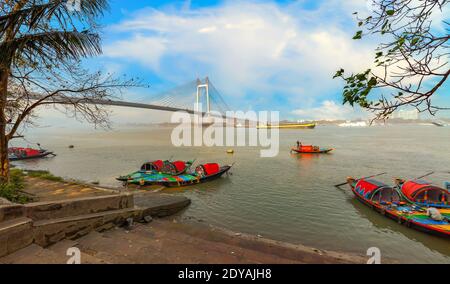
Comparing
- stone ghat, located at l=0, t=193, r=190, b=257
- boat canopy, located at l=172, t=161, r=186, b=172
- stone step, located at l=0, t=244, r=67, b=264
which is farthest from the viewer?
boat canopy, located at l=172, t=161, r=186, b=172

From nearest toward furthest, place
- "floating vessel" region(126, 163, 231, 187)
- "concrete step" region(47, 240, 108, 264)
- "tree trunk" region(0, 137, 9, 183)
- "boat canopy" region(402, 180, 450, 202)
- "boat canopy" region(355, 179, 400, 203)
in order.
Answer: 1. "concrete step" region(47, 240, 108, 264)
2. "tree trunk" region(0, 137, 9, 183)
3. "boat canopy" region(402, 180, 450, 202)
4. "boat canopy" region(355, 179, 400, 203)
5. "floating vessel" region(126, 163, 231, 187)

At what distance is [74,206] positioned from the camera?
571 cm

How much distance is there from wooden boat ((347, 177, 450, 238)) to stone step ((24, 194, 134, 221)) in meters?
10.4

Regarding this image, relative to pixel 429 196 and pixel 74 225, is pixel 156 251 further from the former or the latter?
pixel 429 196

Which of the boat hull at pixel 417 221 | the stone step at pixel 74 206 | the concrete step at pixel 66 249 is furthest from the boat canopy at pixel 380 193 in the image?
the concrete step at pixel 66 249

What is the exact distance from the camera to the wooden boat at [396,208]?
30.2 ft

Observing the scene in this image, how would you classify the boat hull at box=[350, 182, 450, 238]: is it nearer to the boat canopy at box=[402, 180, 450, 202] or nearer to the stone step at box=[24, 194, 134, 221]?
the boat canopy at box=[402, 180, 450, 202]

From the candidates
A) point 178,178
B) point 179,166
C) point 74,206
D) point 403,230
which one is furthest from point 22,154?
point 403,230

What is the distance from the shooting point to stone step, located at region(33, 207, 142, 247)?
4.75 metres

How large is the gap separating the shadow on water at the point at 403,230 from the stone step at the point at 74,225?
9971 millimetres

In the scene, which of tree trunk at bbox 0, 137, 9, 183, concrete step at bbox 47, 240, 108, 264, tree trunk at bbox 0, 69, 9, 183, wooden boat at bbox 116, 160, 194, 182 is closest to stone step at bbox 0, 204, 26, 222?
concrete step at bbox 47, 240, 108, 264

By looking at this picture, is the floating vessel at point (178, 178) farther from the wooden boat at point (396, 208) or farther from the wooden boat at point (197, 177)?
the wooden boat at point (396, 208)
